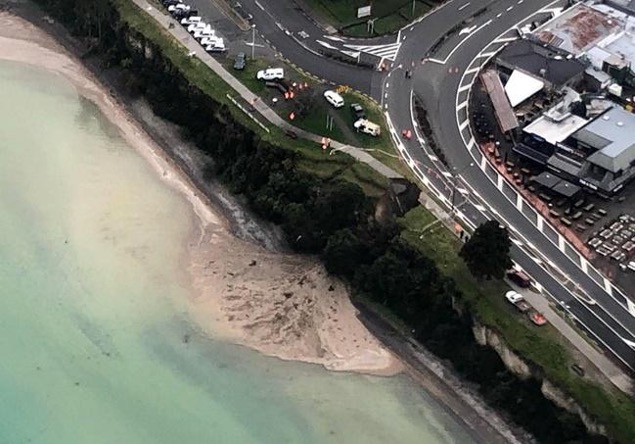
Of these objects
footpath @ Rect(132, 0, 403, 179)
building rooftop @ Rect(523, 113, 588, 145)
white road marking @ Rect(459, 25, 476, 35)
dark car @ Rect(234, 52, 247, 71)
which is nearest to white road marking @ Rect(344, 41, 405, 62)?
white road marking @ Rect(459, 25, 476, 35)

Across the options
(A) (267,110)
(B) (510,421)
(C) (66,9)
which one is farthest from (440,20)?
(B) (510,421)

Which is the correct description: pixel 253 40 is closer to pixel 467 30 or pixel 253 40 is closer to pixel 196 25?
pixel 196 25

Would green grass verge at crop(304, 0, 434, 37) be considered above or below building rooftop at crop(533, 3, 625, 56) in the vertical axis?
below

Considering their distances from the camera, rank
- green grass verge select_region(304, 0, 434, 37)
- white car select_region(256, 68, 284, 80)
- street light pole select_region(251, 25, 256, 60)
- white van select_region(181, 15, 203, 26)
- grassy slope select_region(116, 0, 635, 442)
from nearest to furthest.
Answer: grassy slope select_region(116, 0, 635, 442), white car select_region(256, 68, 284, 80), street light pole select_region(251, 25, 256, 60), white van select_region(181, 15, 203, 26), green grass verge select_region(304, 0, 434, 37)

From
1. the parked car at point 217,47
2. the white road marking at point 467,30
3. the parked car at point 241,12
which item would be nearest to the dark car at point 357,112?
the parked car at point 217,47

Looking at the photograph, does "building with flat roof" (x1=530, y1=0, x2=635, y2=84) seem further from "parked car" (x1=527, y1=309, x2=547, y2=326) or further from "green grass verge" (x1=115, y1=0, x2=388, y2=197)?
"parked car" (x1=527, y1=309, x2=547, y2=326)

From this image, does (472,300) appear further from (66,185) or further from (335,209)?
(66,185)

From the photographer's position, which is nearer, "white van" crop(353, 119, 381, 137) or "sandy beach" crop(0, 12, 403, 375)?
"sandy beach" crop(0, 12, 403, 375)
